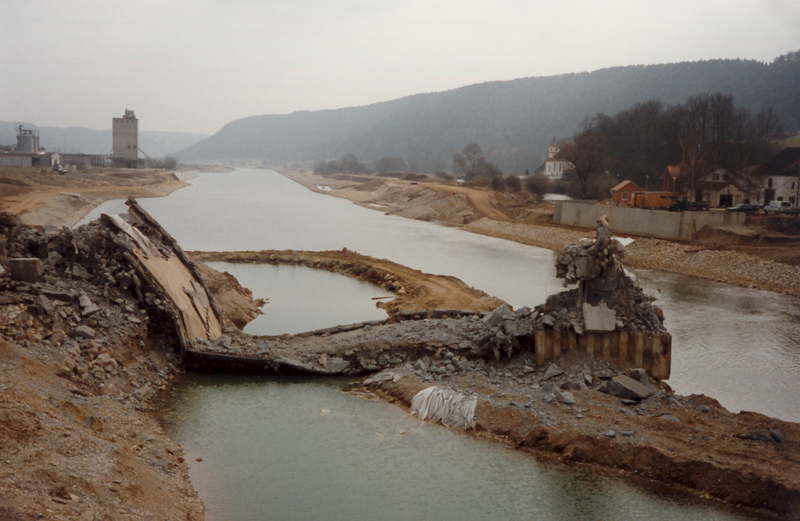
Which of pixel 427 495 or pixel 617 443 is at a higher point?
pixel 617 443

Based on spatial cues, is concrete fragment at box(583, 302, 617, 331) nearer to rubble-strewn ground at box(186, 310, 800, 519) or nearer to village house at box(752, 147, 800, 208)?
rubble-strewn ground at box(186, 310, 800, 519)

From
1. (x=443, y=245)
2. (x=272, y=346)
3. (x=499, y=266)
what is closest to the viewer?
(x=272, y=346)

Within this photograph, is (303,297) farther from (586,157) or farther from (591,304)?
(586,157)

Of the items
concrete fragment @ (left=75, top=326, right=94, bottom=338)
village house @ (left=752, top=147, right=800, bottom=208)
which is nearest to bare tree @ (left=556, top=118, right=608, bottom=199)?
village house @ (left=752, top=147, right=800, bottom=208)

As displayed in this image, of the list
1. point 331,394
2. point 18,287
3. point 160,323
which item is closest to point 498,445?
point 331,394

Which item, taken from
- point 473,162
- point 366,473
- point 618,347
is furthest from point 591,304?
point 473,162

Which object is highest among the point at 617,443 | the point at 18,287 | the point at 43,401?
the point at 18,287

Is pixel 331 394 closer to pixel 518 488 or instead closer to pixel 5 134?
pixel 518 488
